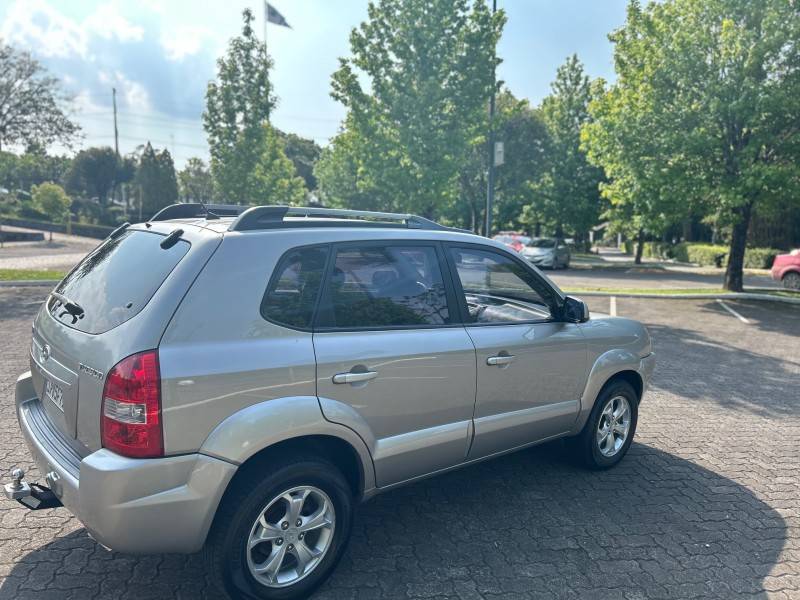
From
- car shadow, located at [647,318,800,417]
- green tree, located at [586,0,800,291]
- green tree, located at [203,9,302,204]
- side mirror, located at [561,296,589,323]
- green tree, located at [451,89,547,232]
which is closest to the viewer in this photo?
side mirror, located at [561,296,589,323]

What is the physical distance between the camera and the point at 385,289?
317 cm

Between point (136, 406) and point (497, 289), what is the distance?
258 centimetres

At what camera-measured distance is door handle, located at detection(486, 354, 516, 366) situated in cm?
A: 345

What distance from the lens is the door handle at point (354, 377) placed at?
2796 millimetres

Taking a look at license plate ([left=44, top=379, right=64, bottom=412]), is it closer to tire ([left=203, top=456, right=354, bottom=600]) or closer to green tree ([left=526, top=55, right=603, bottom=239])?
tire ([left=203, top=456, right=354, bottom=600])

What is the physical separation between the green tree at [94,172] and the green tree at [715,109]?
6042cm

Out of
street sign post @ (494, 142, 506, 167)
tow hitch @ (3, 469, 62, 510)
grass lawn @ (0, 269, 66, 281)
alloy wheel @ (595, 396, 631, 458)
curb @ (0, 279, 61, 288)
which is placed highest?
street sign post @ (494, 142, 506, 167)

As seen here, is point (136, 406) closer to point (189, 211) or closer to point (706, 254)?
point (189, 211)

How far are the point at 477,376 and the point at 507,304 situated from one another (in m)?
0.90

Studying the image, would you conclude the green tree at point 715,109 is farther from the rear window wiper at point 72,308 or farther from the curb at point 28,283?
the curb at point 28,283

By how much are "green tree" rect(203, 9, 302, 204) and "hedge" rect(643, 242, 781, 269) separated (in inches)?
909

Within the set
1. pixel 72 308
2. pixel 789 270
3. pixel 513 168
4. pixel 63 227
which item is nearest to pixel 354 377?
pixel 72 308

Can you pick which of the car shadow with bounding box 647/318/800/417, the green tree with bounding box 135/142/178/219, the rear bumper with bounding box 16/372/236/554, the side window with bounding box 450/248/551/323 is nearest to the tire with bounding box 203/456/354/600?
the rear bumper with bounding box 16/372/236/554

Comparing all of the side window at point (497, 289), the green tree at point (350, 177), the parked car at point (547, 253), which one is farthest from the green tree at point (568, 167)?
the side window at point (497, 289)
